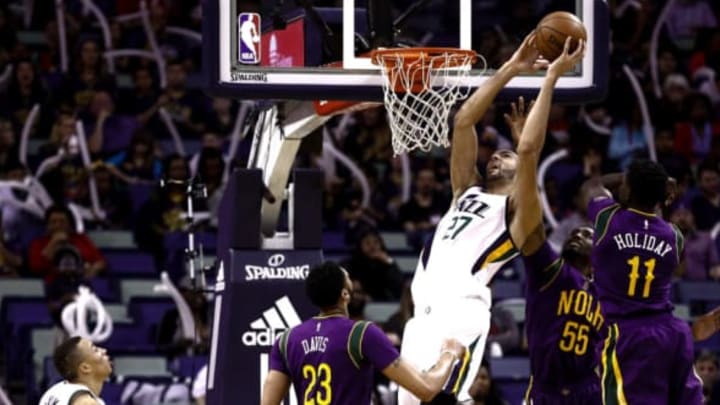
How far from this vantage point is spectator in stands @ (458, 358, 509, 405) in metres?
11.9

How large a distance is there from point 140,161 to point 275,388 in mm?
7182

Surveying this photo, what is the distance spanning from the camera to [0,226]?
46.7 ft

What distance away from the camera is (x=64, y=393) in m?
8.34

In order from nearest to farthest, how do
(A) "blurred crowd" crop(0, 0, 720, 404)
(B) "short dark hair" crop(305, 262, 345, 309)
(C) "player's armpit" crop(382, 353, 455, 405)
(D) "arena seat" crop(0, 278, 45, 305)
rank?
(C) "player's armpit" crop(382, 353, 455, 405), (B) "short dark hair" crop(305, 262, 345, 309), (D) "arena seat" crop(0, 278, 45, 305), (A) "blurred crowd" crop(0, 0, 720, 404)

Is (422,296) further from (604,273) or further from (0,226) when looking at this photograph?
(0,226)

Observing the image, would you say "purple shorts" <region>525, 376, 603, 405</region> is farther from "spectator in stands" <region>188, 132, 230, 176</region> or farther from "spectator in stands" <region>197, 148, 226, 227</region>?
"spectator in stands" <region>188, 132, 230, 176</region>

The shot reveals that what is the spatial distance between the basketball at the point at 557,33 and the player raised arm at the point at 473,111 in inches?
2.7

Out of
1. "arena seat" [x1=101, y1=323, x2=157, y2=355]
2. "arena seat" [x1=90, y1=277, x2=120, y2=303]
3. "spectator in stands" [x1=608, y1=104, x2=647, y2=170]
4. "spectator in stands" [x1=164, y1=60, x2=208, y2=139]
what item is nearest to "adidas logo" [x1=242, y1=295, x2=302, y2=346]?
"arena seat" [x1=101, y1=323, x2=157, y2=355]

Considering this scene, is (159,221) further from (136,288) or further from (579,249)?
(579,249)

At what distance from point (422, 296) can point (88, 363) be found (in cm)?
154

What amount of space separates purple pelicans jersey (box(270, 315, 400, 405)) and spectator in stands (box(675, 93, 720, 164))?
8.99 m

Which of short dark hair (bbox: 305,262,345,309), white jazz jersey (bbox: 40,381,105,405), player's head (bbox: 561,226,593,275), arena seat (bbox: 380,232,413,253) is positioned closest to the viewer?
short dark hair (bbox: 305,262,345,309)

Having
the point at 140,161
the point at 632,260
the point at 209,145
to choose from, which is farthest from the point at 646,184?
the point at 140,161

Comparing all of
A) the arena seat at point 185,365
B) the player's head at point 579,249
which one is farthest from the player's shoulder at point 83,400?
the arena seat at point 185,365
